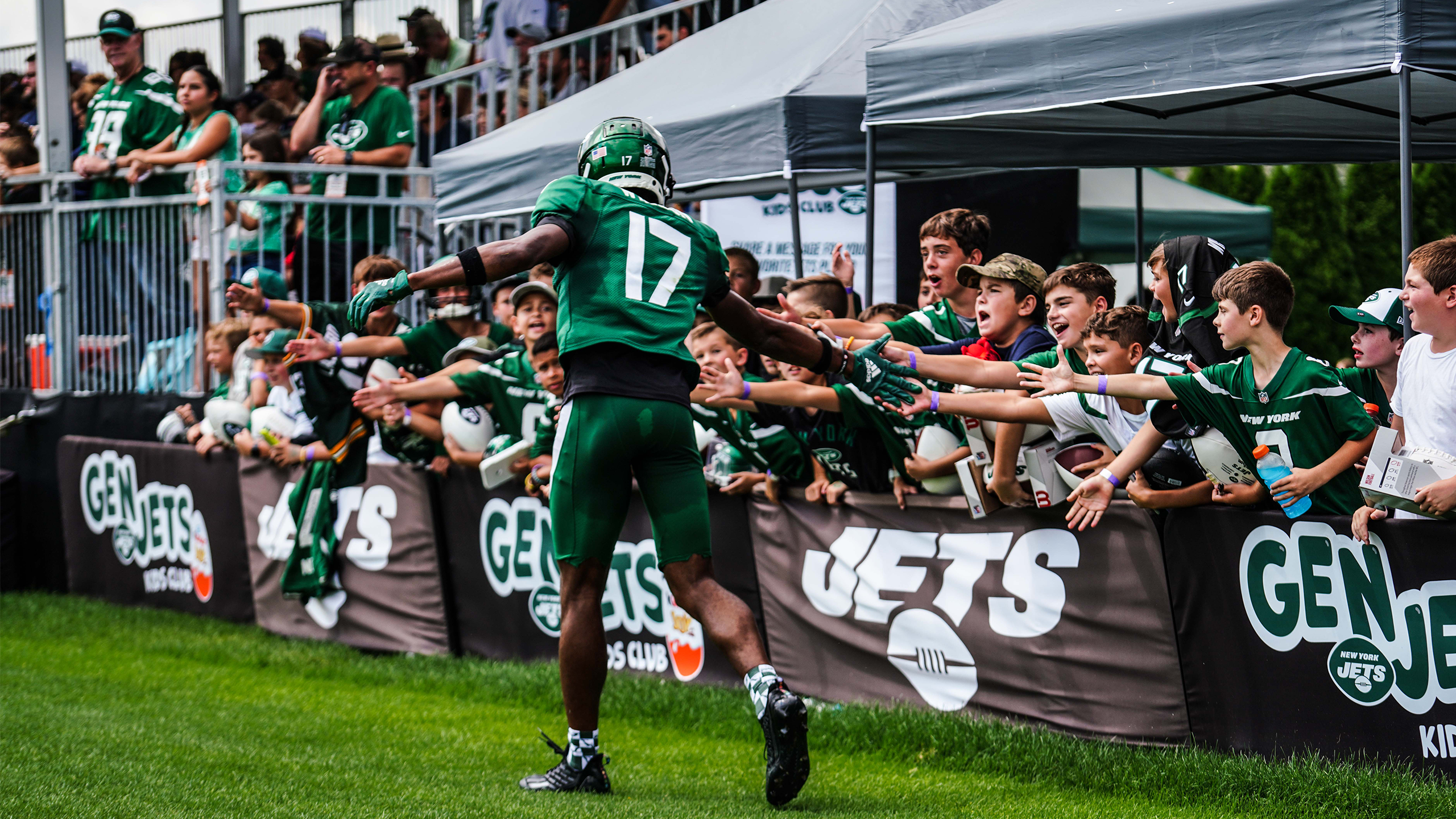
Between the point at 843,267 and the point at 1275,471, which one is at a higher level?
the point at 843,267

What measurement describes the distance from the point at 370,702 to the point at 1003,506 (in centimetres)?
319

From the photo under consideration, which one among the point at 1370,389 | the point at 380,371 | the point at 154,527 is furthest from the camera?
the point at 154,527

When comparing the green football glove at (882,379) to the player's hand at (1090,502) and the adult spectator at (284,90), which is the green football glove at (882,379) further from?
the adult spectator at (284,90)

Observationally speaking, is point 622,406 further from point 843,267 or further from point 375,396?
point 843,267

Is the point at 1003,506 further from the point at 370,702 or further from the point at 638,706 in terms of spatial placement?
the point at 370,702

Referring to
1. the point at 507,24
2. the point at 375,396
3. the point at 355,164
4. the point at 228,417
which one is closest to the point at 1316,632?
the point at 375,396

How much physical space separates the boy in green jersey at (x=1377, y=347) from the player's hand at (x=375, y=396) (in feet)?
13.9

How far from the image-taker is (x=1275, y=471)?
4676mm

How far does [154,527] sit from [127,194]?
264 cm

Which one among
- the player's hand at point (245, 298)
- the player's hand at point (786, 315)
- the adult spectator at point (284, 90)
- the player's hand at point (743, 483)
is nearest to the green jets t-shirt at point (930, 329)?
the player's hand at point (786, 315)

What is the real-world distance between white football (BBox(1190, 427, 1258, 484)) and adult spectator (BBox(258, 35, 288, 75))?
11.5 m

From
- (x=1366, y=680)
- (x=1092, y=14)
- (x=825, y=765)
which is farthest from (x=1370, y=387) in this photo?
(x=825, y=765)

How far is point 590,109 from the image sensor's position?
8.86 m

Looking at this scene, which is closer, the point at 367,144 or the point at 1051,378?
the point at 1051,378
